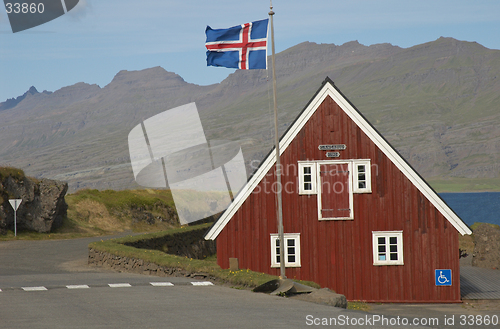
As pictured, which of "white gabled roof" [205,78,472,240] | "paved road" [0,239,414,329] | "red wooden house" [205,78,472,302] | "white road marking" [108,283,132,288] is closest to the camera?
"paved road" [0,239,414,329]

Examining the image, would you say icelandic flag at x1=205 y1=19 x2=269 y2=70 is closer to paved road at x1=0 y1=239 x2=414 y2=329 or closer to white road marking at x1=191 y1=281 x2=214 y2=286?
white road marking at x1=191 y1=281 x2=214 y2=286

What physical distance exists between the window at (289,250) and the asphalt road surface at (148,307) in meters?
5.57

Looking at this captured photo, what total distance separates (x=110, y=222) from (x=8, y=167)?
11982 mm

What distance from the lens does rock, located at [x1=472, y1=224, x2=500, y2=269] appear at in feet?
116

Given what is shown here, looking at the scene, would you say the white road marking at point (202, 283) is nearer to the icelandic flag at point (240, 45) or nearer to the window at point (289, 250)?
the window at point (289, 250)

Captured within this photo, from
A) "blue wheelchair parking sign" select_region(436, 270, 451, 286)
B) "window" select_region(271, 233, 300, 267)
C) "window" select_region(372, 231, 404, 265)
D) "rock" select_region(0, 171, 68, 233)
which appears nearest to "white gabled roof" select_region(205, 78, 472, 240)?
"blue wheelchair parking sign" select_region(436, 270, 451, 286)

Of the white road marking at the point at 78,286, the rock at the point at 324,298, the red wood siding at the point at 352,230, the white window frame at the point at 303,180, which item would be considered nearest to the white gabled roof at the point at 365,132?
the red wood siding at the point at 352,230

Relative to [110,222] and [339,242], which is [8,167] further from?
[339,242]

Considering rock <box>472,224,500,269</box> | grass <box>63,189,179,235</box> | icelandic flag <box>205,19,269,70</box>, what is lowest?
rock <box>472,224,500,269</box>

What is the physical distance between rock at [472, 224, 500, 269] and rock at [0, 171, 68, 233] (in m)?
31.3

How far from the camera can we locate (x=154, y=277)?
1998 centimetres

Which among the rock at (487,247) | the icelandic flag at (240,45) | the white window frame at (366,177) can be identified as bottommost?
the rock at (487,247)

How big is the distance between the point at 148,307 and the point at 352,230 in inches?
521

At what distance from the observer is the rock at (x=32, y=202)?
37094mm
